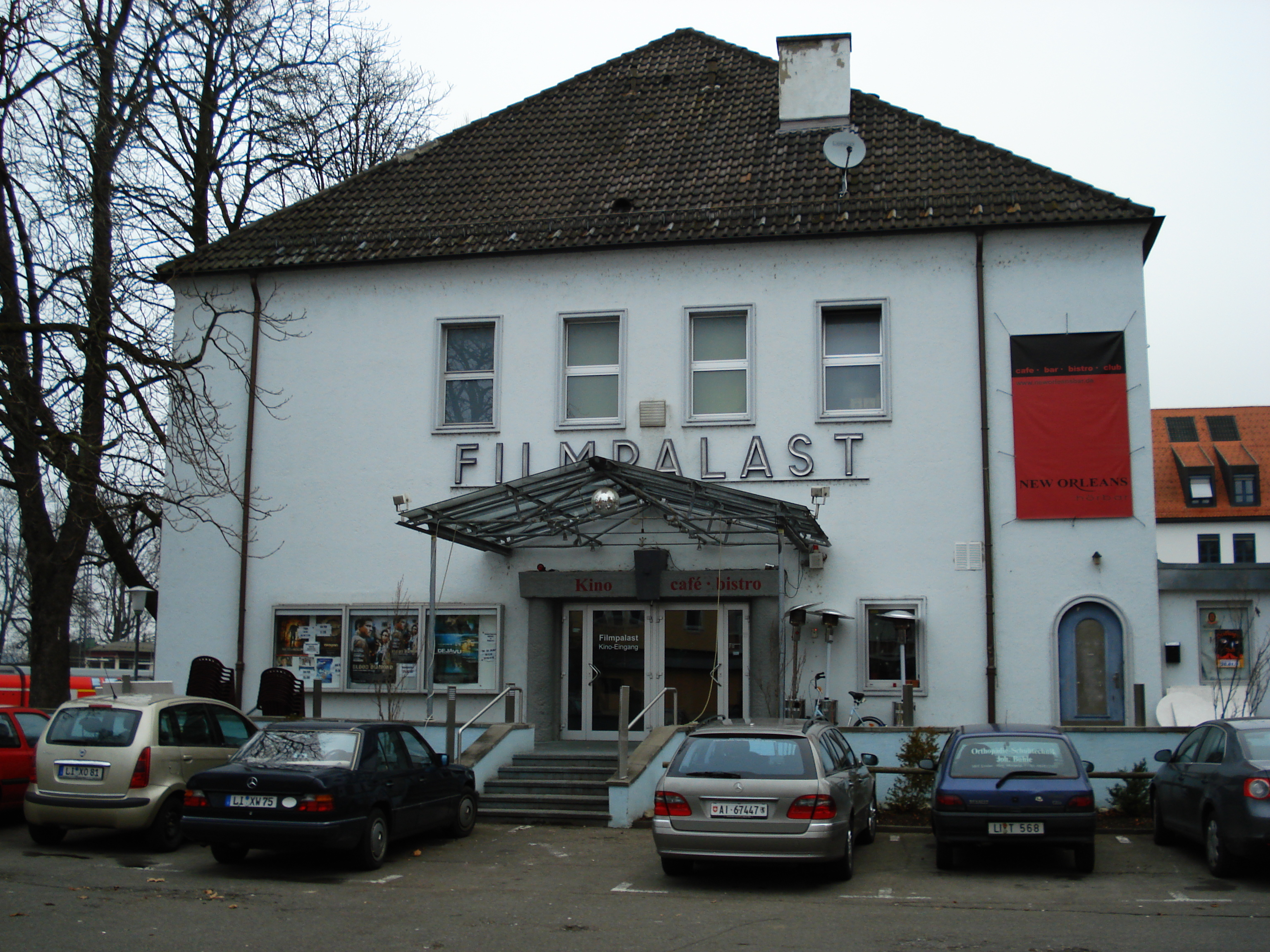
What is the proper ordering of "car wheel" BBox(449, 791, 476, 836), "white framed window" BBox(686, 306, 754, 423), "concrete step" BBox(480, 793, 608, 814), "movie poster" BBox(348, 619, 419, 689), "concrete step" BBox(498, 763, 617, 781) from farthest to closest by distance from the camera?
"movie poster" BBox(348, 619, 419, 689)
"white framed window" BBox(686, 306, 754, 423)
"concrete step" BBox(498, 763, 617, 781)
"concrete step" BBox(480, 793, 608, 814)
"car wheel" BBox(449, 791, 476, 836)

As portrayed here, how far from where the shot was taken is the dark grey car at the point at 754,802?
399 inches

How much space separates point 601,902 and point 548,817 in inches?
189

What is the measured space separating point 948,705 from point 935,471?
3.19 metres

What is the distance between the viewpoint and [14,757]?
13719mm

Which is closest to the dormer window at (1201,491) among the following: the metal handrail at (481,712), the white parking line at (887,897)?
the metal handrail at (481,712)

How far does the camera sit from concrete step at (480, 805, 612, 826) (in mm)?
14586

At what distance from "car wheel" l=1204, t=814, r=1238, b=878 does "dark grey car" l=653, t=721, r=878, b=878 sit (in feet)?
10.3

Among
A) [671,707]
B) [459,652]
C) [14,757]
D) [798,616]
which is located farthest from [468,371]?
[14,757]

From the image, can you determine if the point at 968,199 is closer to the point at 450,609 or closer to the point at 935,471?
the point at 935,471

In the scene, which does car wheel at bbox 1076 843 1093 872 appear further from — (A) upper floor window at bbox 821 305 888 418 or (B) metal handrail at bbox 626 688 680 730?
(A) upper floor window at bbox 821 305 888 418

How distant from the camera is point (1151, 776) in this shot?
14.2m

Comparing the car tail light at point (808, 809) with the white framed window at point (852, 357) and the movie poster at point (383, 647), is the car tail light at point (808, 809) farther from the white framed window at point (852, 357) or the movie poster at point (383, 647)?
the movie poster at point (383, 647)

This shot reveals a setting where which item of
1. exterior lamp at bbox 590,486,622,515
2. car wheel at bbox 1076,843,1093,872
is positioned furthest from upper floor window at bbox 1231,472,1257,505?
car wheel at bbox 1076,843,1093,872

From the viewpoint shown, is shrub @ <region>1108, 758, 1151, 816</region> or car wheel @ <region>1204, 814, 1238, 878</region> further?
shrub @ <region>1108, 758, 1151, 816</region>
